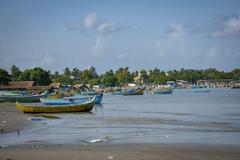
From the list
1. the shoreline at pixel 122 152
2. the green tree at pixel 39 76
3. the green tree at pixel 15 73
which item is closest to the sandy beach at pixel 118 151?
the shoreline at pixel 122 152

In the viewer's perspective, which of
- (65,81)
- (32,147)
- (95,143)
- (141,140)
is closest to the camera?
(32,147)

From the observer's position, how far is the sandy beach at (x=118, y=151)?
15.9 metres

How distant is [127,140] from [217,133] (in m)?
6.48

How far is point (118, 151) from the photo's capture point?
17500 millimetres

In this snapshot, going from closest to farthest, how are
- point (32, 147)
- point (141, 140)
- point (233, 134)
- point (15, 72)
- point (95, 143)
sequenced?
1. point (32, 147)
2. point (95, 143)
3. point (141, 140)
4. point (233, 134)
5. point (15, 72)

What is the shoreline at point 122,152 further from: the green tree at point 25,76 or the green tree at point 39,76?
the green tree at point 25,76

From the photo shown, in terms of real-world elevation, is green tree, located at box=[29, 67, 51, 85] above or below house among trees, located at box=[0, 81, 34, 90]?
above

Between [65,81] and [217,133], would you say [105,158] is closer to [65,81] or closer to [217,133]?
[217,133]

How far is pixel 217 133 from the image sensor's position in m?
25.0

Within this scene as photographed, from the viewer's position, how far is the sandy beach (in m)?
15.9

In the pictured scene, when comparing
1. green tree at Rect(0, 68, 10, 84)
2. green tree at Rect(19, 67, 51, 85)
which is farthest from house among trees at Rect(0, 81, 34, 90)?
green tree at Rect(19, 67, 51, 85)

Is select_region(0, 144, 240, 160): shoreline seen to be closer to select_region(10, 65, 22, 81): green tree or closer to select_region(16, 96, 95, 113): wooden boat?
select_region(16, 96, 95, 113): wooden boat

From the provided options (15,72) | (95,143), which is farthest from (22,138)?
(15,72)

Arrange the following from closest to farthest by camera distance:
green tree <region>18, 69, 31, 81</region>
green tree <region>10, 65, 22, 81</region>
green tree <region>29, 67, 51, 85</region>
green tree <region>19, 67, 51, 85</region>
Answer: green tree <region>29, 67, 51, 85</region>, green tree <region>19, 67, 51, 85</region>, green tree <region>18, 69, 31, 81</region>, green tree <region>10, 65, 22, 81</region>
